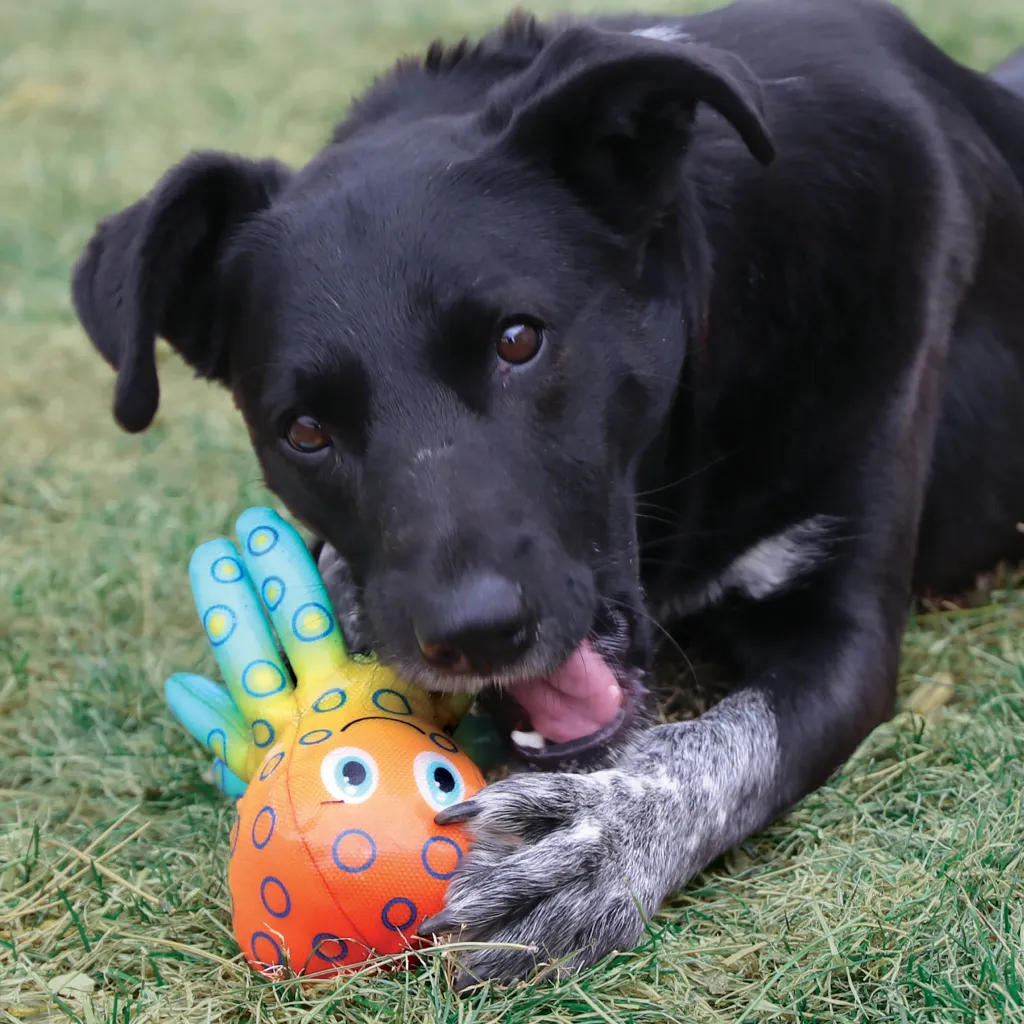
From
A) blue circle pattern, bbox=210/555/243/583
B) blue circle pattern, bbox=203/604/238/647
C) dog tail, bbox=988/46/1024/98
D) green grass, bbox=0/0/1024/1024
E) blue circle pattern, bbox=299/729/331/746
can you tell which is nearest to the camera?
green grass, bbox=0/0/1024/1024

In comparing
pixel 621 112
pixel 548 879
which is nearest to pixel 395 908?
pixel 548 879

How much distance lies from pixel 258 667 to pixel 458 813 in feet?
1.93

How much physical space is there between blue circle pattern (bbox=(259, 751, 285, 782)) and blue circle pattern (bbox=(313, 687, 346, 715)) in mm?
119

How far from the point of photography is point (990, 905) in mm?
2182

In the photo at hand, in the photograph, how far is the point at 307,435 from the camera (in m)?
2.61

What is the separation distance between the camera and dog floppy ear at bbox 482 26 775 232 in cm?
252

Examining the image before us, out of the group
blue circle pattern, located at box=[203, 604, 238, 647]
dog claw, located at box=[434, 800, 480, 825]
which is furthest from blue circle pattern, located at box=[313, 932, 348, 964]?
blue circle pattern, located at box=[203, 604, 238, 647]

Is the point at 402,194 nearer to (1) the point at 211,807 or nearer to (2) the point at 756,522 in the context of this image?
(2) the point at 756,522

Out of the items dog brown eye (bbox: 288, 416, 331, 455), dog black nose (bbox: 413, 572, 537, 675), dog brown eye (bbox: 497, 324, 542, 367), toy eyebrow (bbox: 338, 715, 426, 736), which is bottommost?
toy eyebrow (bbox: 338, 715, 426, 736)

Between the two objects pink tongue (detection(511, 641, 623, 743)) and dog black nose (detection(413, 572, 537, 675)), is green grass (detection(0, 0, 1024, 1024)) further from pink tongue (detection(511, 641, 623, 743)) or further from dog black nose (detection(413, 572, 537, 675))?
dog black nose (detection(413, 572, 537, 675))

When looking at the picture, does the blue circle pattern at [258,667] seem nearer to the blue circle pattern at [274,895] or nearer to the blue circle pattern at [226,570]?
the blue circle pattern at [226,570]

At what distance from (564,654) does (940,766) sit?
0.99 meters

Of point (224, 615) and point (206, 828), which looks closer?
point (224, 615)

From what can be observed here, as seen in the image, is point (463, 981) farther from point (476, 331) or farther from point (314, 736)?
point (476, 331)
